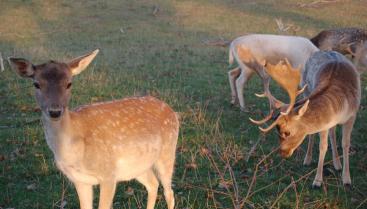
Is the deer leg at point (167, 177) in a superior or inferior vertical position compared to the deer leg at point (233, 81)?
superior

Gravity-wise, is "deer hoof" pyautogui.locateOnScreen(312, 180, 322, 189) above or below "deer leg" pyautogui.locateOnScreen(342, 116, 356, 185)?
below

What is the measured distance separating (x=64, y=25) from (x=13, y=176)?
16773 millimetres

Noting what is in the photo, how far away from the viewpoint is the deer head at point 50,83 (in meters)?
4.30

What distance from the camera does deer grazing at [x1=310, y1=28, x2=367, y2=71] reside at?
39.0 ft

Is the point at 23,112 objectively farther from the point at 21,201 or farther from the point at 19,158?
the point at 21,201

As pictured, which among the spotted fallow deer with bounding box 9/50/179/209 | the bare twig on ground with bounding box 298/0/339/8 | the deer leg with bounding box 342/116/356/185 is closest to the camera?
the spotted fallow deer with bounding box 9/50/179/209

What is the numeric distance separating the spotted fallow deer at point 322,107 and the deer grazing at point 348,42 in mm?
4864

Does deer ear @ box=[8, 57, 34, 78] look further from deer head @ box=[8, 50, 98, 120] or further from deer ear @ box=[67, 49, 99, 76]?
deer ear @ box=[67, 49, 99, 76]

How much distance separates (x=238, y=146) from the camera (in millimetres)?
7234

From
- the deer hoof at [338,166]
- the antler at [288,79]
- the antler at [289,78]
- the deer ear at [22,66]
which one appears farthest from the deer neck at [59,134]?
the deer hoof at [338,166]

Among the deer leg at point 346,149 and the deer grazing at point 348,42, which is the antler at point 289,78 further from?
the deer grazing at point 348,42

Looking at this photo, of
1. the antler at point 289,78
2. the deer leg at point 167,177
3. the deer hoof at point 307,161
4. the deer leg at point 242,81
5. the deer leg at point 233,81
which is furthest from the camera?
the deer leg at point 233,81

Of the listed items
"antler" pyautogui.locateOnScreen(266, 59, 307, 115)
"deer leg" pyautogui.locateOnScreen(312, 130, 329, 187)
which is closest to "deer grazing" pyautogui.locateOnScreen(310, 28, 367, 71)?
"deer leg" pyautogui.locateOnScreen(312, 130, 329, 187)

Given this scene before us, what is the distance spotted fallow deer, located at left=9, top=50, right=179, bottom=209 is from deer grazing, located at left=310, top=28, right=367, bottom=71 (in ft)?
24.8
